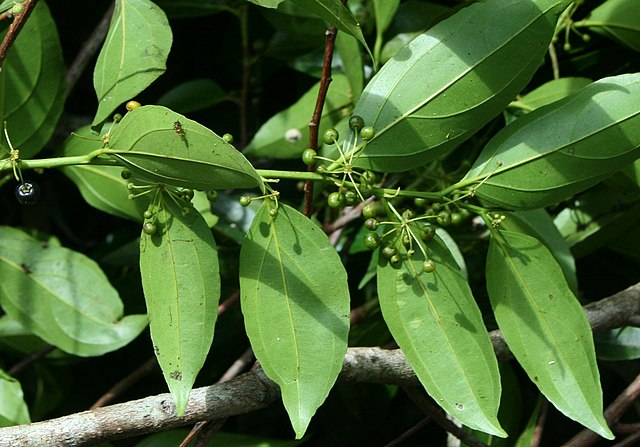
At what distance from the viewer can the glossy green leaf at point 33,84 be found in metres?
1.20

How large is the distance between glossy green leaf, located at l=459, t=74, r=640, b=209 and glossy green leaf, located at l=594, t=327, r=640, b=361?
427mm

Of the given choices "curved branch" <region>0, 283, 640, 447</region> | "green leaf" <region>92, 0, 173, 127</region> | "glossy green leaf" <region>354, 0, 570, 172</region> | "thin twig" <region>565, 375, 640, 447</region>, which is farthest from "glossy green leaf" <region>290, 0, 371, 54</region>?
"thin twig" <region>565, 375, 640, 447</region>

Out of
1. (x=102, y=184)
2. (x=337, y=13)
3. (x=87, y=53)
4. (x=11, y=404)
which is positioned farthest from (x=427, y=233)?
(x=87, y=53)

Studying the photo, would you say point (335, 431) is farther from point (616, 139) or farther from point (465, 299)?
point (616, 139)

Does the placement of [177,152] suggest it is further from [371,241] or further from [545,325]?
[545,325]

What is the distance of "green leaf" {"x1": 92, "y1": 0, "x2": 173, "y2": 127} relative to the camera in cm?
96

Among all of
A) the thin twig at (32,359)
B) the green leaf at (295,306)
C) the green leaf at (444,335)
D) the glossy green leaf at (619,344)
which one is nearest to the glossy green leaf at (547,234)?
the glossy green leaf at (619,344)

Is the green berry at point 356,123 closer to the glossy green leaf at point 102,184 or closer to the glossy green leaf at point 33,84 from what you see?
the glossy green leaf at point 102,184

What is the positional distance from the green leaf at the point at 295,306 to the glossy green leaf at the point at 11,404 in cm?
48

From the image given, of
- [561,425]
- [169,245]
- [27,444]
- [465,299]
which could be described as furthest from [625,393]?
[27,444]

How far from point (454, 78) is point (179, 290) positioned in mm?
379

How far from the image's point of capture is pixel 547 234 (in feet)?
3.91

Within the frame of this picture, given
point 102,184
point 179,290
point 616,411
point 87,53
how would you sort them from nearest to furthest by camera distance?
1. point 179,290
2. point 616,411
3. point 102,184
4. point 87,53

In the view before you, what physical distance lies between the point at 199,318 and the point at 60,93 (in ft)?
1.75
